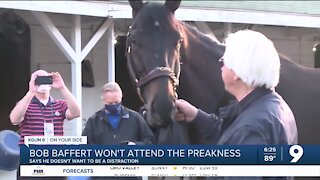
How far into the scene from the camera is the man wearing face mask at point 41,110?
315 centimetres

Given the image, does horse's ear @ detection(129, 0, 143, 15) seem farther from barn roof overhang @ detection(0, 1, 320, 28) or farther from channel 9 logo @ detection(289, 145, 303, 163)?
barn roof overhang @ detection(0, 1, 320, 28)

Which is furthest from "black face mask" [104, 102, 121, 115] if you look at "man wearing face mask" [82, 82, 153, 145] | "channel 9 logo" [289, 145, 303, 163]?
"channel 9 logo" [289, 145, 303, 163]

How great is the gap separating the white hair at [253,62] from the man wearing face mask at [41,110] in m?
1.54

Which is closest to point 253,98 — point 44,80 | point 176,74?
point 176,74

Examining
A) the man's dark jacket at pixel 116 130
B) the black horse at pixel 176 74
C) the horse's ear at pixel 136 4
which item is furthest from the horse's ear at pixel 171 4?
the man's dark jacket at pixel 116 130

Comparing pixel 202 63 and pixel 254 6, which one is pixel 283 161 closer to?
pixel 202 63

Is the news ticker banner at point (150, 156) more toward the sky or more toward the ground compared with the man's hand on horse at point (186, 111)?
more toward the ground

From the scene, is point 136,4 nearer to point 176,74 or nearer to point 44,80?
point 176,74

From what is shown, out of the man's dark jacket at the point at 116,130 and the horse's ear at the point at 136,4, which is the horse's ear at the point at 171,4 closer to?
the horse's ear at the point at 136,4

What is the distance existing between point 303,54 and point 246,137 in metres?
3.15

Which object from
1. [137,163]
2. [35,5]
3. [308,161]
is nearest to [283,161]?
[308,161]

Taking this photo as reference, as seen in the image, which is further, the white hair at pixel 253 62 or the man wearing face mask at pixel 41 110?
the man wearing face mask at pixel 41 110

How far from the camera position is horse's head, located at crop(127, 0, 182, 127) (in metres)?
2.21

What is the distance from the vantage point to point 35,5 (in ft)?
19.4
